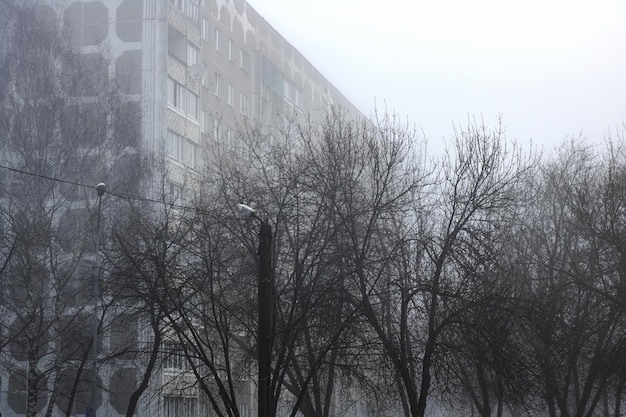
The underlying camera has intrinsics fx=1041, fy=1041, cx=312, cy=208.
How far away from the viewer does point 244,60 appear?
69.8 meters

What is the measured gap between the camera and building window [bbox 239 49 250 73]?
227 feet

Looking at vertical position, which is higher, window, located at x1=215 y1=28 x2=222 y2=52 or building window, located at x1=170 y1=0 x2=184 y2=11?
window, located at x1=215 y1=28 x2=222 y2=52

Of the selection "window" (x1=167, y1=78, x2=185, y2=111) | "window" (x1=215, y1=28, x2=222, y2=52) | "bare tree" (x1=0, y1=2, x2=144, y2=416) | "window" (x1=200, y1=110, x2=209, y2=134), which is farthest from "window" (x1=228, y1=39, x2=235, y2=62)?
"bare tree" (x1=0, y1=2, x2=144, y2=416)

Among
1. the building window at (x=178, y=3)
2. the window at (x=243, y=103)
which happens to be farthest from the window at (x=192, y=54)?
the window at (x=243, y=103)

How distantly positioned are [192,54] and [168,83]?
5.06 metres

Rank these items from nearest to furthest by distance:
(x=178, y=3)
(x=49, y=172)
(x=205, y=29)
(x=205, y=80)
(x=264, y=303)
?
(x=264, y=303) → (x=49, y=172) → (x=178, y=3) → (x=205, y=80) → (x=205, y=29)

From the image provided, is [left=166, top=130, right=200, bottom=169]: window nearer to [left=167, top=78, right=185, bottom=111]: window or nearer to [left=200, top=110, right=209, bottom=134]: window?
[left=167, top=78, right=185, bottom=111]: window

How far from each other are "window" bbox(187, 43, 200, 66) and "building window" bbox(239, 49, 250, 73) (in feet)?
30.3

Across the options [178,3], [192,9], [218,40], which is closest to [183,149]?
[178,3]

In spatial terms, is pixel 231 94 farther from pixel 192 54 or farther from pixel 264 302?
pixel 264 302

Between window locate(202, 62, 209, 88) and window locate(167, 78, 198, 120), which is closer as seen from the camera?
window locate(167, 78, 198, 120)

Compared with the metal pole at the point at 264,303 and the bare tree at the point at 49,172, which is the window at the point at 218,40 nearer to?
the bare tree at the point at 49,172

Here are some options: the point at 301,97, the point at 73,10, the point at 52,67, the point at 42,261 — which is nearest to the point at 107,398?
the point at 42,261

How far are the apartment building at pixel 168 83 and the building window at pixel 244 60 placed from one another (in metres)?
0.07
